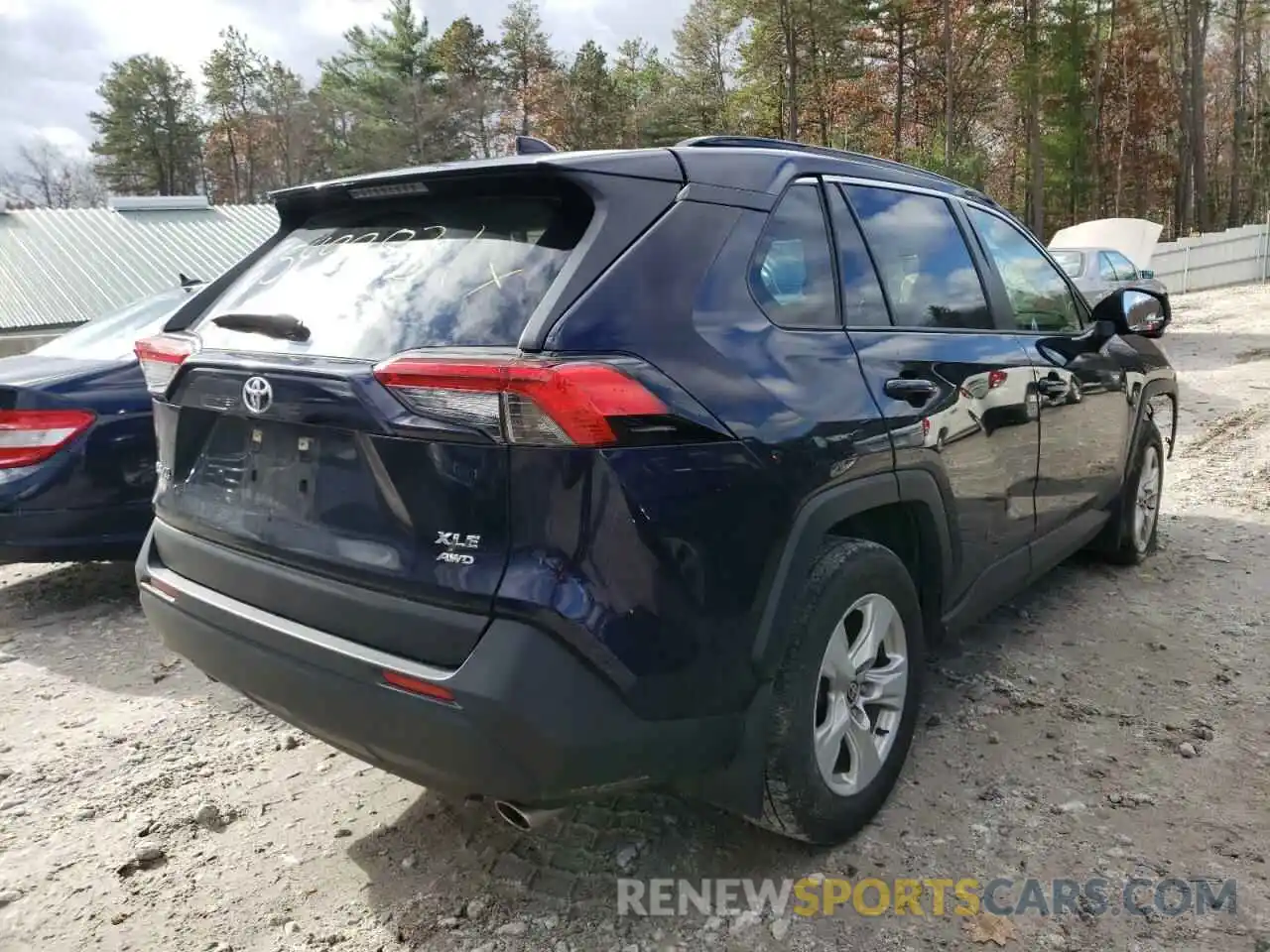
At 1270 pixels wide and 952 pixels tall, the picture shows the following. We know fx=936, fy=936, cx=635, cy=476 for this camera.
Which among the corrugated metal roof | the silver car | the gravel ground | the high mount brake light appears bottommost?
the gravel ground

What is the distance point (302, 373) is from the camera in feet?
6.97

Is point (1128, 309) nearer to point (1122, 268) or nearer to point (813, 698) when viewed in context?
point (813, 698)

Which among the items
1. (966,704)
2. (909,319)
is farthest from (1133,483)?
(909,319)

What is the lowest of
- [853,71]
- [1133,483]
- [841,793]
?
[841,793]

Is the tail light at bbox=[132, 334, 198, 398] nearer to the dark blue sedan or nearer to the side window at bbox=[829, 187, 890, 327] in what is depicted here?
the side window at bbox=[829, 187, 890, 327]

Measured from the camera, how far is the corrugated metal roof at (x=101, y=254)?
1337 cm

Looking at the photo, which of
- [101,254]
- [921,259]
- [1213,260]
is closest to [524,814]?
[921,259]

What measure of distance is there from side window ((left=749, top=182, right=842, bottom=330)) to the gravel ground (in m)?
1.48

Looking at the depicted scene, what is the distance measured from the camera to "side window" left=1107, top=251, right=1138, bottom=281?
1486cm

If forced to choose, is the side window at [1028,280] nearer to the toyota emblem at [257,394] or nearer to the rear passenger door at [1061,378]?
the rear passenger door at [1061,378]

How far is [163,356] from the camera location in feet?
8.59

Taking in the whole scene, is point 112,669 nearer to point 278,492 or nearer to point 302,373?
point 278,492

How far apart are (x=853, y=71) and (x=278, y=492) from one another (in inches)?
1487

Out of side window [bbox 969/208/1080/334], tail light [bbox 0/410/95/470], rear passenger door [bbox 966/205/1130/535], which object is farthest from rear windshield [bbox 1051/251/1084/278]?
tail light [bbox 0/410/95/470]
